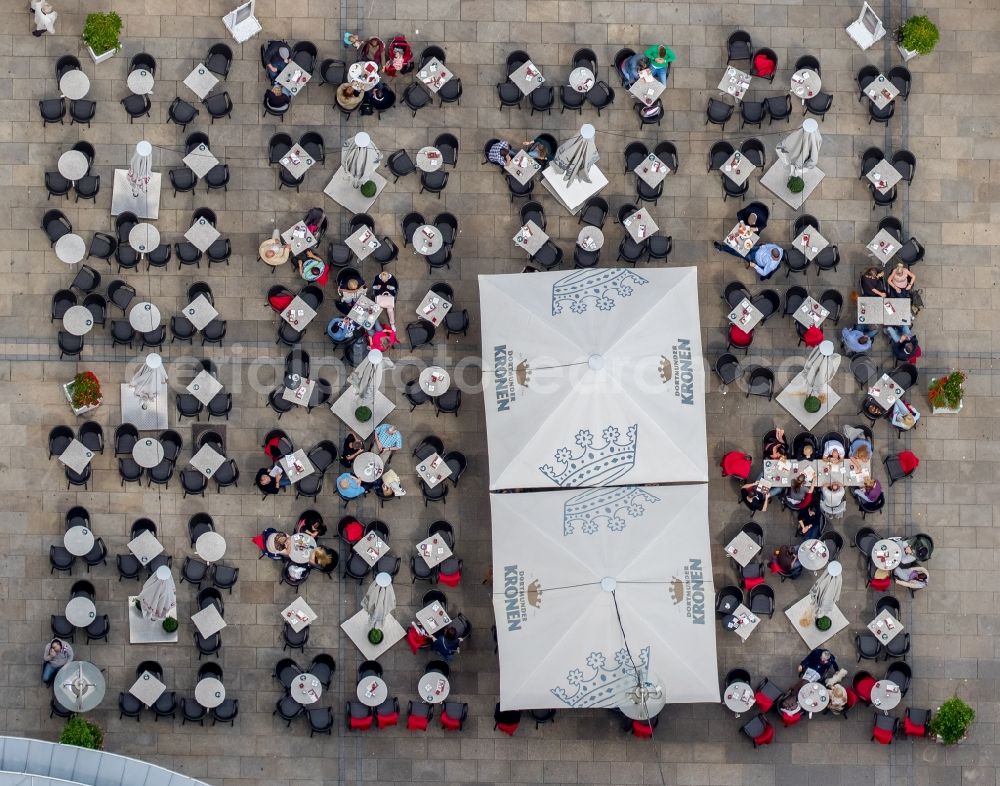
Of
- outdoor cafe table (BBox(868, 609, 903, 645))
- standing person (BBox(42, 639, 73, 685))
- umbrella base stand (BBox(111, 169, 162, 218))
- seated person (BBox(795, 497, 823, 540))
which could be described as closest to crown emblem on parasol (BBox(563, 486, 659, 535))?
seated person (BBox(795, 497, 823, 540))

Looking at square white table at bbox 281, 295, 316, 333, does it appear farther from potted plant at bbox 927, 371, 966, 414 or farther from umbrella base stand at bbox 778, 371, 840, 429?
potted plant at bbox 927, 371, 966, 414

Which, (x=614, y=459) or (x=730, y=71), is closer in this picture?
(x=614, y=459)

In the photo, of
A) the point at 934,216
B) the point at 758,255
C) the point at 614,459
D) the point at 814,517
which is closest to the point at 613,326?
the point at 614,459

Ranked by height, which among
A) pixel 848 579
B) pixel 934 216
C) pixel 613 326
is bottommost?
pixel 848 579

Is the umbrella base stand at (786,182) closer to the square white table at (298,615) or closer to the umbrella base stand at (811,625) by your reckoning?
the umbrella base stand at (811,625)

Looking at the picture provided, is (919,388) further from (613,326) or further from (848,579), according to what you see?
(613,326)

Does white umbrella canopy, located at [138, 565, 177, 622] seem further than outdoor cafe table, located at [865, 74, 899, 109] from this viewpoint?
No

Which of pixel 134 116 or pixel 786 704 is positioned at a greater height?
pixel 134 116
